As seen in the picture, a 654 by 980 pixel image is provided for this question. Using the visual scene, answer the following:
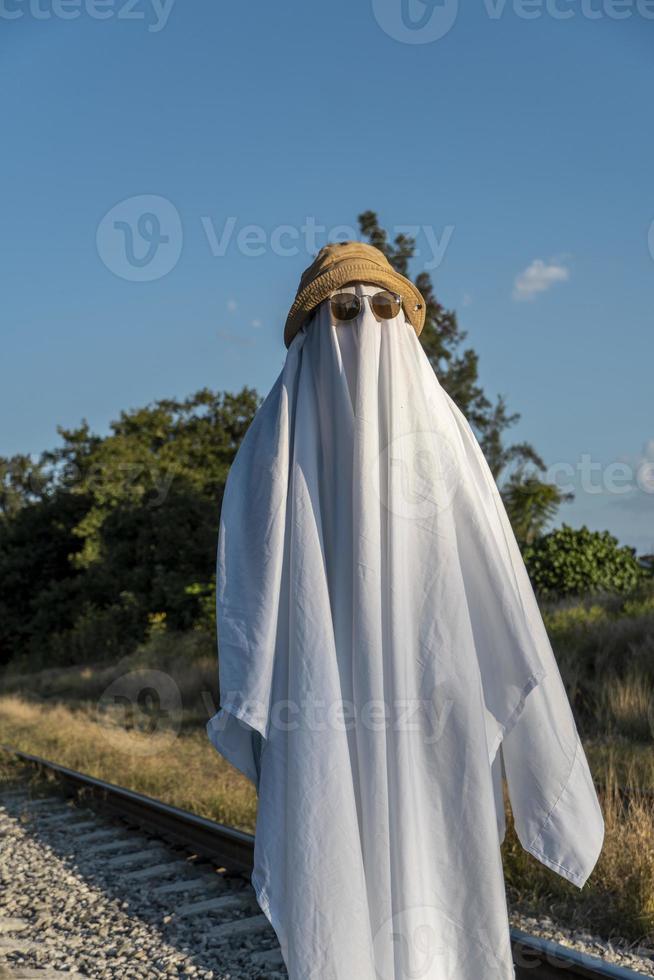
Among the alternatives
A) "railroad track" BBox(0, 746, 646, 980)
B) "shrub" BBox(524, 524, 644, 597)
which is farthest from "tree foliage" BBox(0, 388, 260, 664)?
"railroad track" BBox(0, 746, 646, 980)

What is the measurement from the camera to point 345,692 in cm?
274

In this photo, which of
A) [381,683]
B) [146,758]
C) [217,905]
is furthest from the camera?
[146,758]

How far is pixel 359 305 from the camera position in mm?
2973

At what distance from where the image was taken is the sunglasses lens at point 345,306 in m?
2.96

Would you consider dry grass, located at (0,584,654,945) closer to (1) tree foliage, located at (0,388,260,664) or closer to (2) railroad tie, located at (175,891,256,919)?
(2) railroad tie, located at (175,891,256,919)

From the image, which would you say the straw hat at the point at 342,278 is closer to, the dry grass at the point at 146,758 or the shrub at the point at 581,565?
the dry grass at the point at 146,758

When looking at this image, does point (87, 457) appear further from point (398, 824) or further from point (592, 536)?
point (398, 824)

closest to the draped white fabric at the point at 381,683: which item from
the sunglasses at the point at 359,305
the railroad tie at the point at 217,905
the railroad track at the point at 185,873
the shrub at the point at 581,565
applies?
the sunglasses at the point at 359,305

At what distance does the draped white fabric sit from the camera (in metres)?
2.57

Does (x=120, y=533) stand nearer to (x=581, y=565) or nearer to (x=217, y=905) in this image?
(x=581, y=565)

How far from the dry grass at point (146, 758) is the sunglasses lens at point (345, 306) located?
470 cm

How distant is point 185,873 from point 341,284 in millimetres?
4046

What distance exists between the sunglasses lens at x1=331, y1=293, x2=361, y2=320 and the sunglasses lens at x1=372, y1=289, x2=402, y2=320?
55 millimetres

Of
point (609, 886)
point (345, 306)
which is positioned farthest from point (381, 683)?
point (609, 886)
